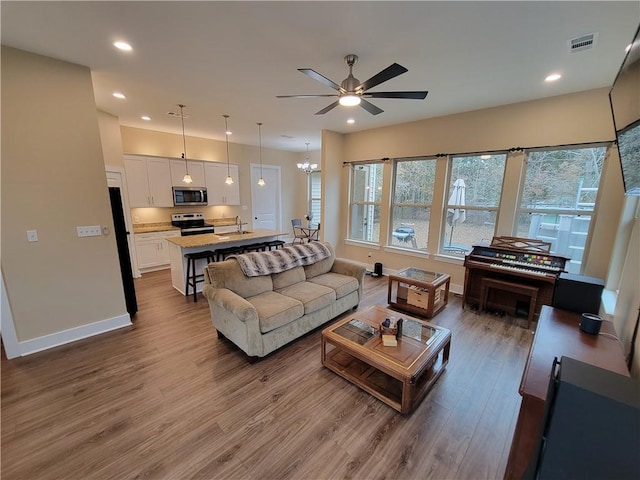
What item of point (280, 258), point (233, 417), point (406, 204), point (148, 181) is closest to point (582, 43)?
point (406, 204)

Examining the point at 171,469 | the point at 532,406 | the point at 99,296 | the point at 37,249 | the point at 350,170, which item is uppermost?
the point at 350,170

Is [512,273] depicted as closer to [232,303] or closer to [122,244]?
[232,303]

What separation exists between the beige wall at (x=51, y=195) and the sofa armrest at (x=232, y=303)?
1.45 metres

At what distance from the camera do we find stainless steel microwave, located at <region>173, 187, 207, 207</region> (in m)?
5.63

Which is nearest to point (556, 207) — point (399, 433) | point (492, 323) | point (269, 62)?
point (492, 323)

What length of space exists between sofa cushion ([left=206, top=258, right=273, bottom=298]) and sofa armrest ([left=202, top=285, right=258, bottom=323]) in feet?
0.30

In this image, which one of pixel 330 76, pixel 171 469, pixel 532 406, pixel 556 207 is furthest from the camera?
pixel 556 207

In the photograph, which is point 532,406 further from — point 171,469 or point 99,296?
point 99,296

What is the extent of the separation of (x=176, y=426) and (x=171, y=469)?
32 cm

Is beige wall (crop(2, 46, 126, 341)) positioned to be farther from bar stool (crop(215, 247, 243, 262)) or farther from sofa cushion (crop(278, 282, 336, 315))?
sofa cushion (crop(278, 282, 336, 315))

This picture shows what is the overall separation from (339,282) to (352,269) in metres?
0.35

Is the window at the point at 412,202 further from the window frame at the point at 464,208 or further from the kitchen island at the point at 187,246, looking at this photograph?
the kitchen island at the point at 187,246

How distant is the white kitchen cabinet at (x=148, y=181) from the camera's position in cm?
505

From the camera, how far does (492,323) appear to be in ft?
10.9
